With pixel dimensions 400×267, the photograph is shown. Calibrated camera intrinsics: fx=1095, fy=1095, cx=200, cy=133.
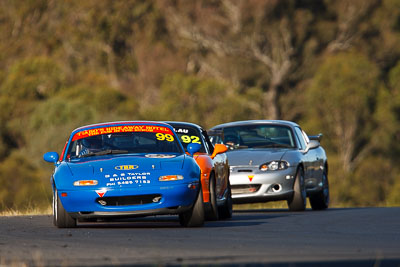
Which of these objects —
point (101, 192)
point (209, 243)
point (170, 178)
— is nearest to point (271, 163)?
point (170, 178)

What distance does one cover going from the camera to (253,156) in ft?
57.4

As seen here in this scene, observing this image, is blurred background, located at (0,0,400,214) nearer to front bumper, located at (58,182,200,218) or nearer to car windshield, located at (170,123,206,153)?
car windshield, located at (170,123,206,153)

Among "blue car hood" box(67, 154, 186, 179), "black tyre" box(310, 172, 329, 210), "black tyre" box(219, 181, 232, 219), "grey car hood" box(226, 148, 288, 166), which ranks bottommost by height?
"black tyre" box(310, 172, 329, 210)

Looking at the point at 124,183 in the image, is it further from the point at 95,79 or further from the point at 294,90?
the point at 95,79

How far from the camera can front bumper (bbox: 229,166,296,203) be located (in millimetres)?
17234

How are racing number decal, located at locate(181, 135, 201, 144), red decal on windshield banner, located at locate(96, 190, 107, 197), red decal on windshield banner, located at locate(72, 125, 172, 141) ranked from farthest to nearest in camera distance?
racing number decal, located at locate(181, 135, 201, 144) → red decal on windshield banner, located at locate(72, 125, 172, 141) → red decal on windshield banner, located at locate(96, 190, 107, 197)

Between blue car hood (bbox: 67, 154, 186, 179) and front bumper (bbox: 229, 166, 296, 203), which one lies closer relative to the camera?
blue car hood (bbox: 67, 154, 186, 179)

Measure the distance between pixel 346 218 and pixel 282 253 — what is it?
6031 mm

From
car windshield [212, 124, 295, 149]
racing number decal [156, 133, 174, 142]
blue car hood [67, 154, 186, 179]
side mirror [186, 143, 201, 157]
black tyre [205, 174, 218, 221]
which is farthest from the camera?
car windshield [212, 124, 295, 149]

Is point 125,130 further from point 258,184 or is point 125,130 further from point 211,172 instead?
point 258,184

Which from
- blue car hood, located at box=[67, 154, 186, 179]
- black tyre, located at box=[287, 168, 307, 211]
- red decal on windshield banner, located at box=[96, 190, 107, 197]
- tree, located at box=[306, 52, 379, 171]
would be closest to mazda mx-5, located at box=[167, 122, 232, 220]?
blue car hood, located at box=[67, 154, 186, 179]

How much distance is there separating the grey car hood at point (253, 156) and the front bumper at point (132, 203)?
499 centimetres

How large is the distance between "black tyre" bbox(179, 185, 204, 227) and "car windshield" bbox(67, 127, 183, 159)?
958mm

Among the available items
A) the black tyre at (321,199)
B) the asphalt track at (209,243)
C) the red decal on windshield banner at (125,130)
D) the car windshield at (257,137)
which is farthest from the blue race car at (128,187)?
the black tyre at (321,199)
